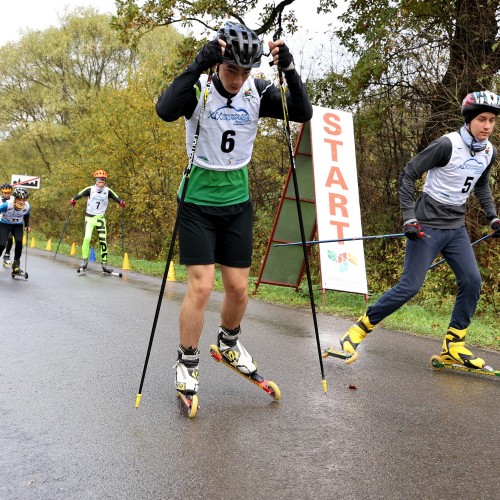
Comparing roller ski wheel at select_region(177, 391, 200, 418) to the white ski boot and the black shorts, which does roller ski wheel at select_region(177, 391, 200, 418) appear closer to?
the white ski boot

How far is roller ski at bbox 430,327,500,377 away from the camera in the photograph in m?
5.27

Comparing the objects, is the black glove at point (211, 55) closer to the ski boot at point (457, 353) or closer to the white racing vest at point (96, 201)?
the ski boot at point (457, 353)

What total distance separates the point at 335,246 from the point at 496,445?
6.33 m

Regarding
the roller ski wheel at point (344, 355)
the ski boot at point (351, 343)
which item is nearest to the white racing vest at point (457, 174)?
the ski boot at point (351, 343)

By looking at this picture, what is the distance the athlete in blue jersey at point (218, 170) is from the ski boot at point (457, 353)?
205 cm

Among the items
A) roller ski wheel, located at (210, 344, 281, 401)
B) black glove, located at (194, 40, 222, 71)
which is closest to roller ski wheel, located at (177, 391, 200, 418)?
roller ski wheel, located at (210, 344, 281, 401)

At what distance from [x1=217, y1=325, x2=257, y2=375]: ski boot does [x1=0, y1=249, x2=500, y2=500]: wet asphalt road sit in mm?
201

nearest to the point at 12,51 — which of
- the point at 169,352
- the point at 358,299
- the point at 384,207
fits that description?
the point at 384,207

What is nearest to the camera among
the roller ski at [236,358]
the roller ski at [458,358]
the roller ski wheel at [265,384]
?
the roller ski wheel at [265,384]

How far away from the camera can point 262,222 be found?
56.5 feet

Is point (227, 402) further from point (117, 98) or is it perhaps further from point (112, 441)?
point (117, 98)

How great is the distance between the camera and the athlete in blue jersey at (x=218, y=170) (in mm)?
3977

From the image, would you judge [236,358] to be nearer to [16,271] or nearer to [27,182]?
[16,271]

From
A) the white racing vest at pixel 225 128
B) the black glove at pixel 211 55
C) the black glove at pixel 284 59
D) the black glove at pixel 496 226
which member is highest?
the black glove at pixel 284 59
